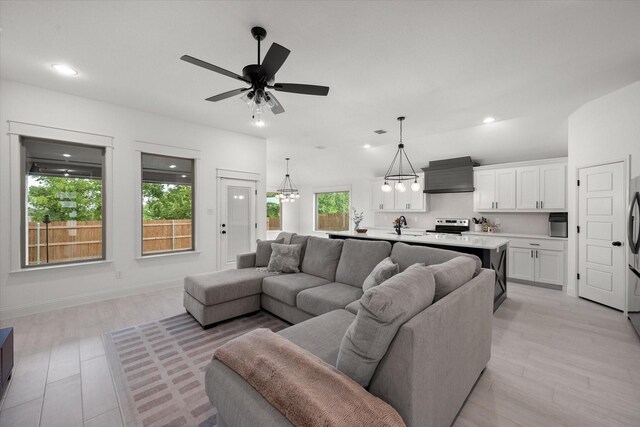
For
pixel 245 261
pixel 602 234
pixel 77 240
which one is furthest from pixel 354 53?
pixel 77 240

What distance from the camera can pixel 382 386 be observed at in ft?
3.97

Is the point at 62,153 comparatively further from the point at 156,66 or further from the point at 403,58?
the point at 403,58

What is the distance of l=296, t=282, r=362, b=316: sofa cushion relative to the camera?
Result: 2.48 meters

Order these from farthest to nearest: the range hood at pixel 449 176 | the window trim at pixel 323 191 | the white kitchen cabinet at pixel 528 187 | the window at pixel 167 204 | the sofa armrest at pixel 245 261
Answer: the window trim at pixel 323 191
the range hood at pixel 449 176
the white kitchen cabinet at pixel 528 187
the window at pixel 167 204
the sofa armrest at pixel 245 261

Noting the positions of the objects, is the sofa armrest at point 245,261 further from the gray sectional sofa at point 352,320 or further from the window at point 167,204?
the window at point 167,204

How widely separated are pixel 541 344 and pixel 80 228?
568 cm

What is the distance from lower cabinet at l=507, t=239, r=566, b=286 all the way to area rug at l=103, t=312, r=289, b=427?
4360 mm

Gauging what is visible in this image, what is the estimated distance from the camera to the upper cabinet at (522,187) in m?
4.69

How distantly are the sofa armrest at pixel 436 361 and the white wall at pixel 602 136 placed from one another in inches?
127

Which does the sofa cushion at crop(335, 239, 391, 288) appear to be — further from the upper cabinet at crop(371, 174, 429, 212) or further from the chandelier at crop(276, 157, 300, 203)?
the chandelier at crop(276, 157, 300, 203)

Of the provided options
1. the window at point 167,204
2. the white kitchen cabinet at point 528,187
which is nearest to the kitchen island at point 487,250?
the white kitchen cabinet at point 528,187

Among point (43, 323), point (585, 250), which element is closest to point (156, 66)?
point (43, 323)

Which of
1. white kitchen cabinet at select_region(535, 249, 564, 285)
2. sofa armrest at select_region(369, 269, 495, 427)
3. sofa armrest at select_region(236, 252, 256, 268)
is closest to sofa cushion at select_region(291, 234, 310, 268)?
sofa armrest at select_region(236, 252, 256, 268)

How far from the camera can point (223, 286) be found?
295cm
